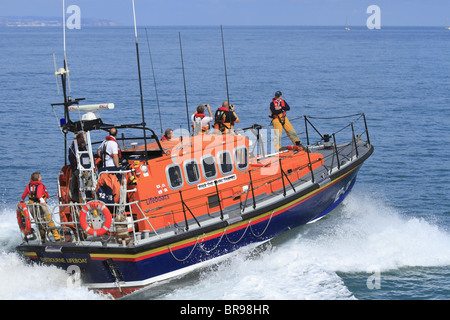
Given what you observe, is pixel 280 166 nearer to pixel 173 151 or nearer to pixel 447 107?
pixel 173 151

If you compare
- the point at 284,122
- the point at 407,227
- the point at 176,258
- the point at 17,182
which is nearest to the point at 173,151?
the point at 176,258

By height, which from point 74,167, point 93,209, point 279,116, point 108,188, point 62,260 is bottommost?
point 62,260

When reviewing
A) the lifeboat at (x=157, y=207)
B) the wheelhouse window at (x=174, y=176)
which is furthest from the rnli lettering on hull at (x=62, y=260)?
the wheelhouse window at (x=174, y=176)

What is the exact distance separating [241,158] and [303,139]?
1226 centimetres

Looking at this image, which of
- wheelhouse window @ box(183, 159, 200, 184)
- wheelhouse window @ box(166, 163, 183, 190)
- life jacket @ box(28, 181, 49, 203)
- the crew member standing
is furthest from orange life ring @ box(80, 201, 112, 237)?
the crew member standing

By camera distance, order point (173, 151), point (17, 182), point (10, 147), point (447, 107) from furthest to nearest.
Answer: point (447, 107), point (10, 147), point (17, 182), point (173, 151)

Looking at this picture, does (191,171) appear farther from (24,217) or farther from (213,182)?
(24,217)

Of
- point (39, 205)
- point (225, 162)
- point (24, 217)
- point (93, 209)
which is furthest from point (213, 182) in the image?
point (24, 217)

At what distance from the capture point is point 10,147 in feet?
74.4

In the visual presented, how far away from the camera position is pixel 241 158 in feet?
37.3

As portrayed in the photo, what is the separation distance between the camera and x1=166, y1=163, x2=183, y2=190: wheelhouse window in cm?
1032

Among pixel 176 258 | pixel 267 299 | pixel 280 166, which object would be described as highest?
pixel 280 166

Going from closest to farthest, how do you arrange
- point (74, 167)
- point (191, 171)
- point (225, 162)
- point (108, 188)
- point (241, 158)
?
point (108, 188) < point (74, 167) < point (191, 171) < point (225, 162) < point (241, 158)

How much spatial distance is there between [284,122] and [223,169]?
9.67 ft
